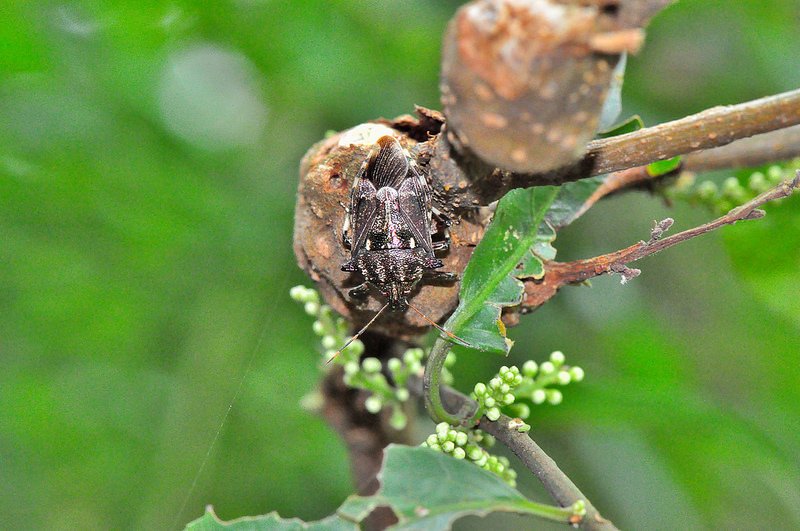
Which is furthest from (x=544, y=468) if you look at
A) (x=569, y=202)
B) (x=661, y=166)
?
(x=661, y=166)

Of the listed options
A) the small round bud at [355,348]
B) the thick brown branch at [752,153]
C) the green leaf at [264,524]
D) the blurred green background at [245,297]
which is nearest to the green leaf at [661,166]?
the thick brown branch at [752,153]

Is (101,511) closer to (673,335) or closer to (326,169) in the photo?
(326,169)

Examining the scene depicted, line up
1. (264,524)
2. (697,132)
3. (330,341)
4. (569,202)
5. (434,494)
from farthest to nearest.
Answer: (330,341), (569,202), (264,524), (434,494), (697,132)

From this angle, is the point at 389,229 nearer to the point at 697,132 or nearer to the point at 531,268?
the point at 531,268

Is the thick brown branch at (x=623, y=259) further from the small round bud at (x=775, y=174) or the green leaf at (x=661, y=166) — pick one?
the small round bud at (x=775, y=174)

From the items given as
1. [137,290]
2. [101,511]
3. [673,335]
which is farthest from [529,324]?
[101,511]

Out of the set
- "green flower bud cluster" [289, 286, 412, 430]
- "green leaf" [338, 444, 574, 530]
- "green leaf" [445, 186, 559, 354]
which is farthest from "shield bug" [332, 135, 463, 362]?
"green leaf" [338, 444, 574, 530]
